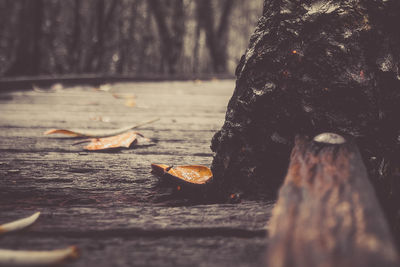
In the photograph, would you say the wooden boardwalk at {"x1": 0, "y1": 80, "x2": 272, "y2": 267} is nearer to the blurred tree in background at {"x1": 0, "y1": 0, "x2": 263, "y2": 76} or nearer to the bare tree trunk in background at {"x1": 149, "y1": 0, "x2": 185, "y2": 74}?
the blurred tree in background at {"x1": 0, "y1": 0, "x2": 263, "y2": 76}

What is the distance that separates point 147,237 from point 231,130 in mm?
402

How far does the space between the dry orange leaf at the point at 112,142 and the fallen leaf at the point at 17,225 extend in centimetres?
64

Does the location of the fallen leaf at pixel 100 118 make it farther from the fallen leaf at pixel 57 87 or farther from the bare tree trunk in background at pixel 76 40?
the bare tree trunk in background at pixel 76 40

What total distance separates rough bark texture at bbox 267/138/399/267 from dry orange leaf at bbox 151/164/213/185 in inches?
15.1

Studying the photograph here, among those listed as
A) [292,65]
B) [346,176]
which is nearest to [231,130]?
[292,65]

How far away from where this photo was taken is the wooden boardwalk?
0.61 meters

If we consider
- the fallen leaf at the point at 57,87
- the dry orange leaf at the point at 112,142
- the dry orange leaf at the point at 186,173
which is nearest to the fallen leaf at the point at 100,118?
the dry orange leaf at the point at 112,142

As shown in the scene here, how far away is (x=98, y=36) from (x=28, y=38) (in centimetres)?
182

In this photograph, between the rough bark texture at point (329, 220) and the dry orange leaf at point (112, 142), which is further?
the dry orange leaf at point (112, 142)

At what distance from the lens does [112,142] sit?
4.56ft

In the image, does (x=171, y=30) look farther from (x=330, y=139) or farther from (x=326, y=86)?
(x=330, y=139)

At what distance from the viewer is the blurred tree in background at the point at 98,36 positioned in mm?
4137

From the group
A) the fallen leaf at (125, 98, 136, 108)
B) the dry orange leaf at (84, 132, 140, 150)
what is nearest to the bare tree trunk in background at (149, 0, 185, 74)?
the fallen leaf at (125, 98, 136, 108)

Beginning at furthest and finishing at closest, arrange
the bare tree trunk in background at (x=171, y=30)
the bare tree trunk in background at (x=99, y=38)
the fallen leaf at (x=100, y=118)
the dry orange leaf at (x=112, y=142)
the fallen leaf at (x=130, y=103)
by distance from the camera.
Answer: the bare tree trunk in background at (x=171, y=30), the bare tree trunk in background at (x=99, y=38), the fallen leaf at (x=130, y=103), the fallen leaf at (x=100, y=118), the dry orange leaf at (x=112, y=142)
